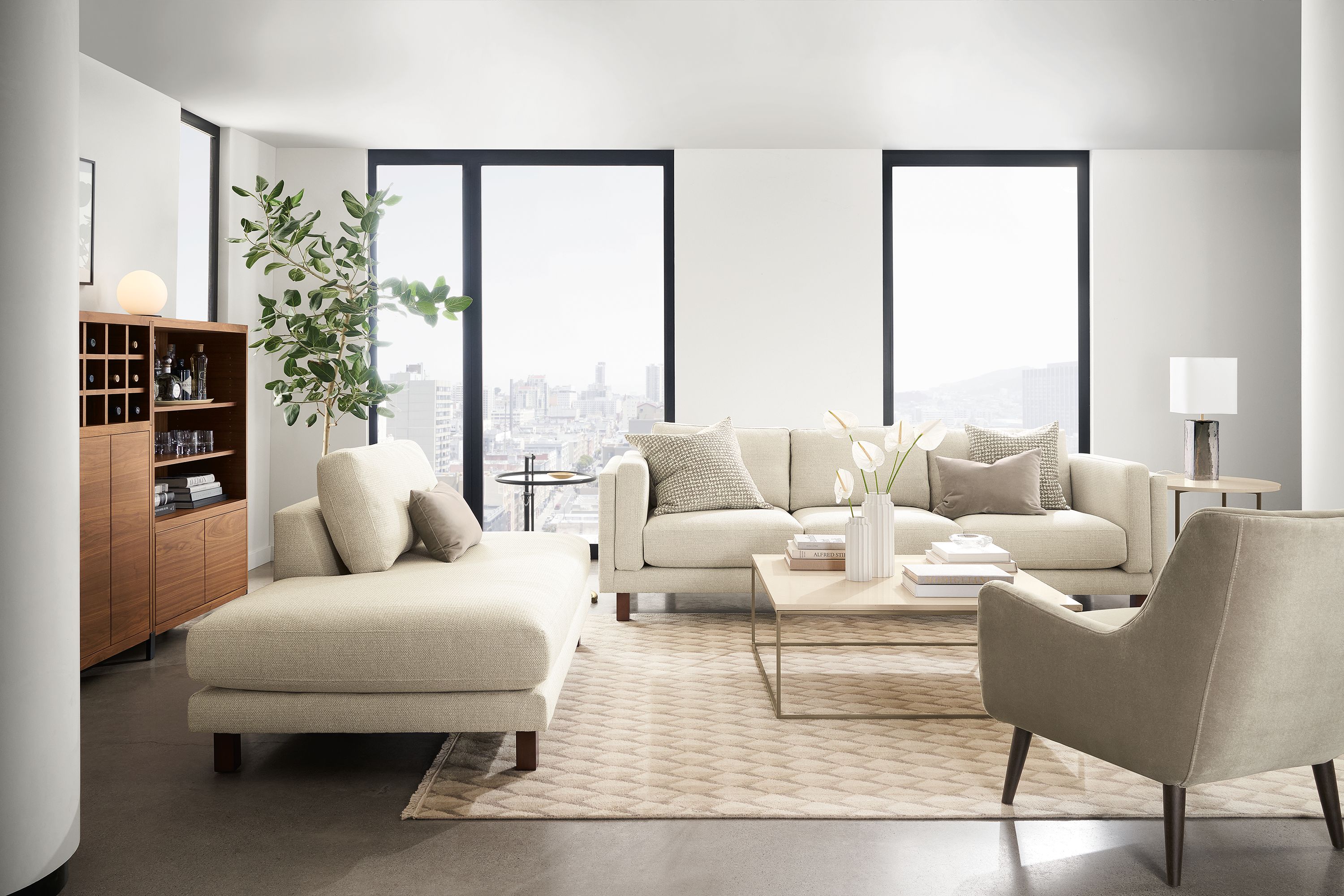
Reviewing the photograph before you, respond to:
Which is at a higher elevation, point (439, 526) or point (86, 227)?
point (86, 227)

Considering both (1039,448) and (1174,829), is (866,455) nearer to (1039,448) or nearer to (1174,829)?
(1174,829)

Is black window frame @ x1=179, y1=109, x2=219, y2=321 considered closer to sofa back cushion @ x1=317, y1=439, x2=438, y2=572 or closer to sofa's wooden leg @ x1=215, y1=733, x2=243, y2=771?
sofa back cushion @ x1=317, y1=439, x2=438, y2=572

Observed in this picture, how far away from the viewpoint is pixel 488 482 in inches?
236

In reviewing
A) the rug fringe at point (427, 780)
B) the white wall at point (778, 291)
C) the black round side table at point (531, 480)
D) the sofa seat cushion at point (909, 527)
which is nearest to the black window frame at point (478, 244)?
the white wall at point (778, 291)

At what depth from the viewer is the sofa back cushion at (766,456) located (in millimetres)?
4906

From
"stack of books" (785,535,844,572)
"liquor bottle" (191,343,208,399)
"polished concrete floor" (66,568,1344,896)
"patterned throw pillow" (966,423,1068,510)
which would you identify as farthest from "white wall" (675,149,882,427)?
"polished concrete floor" (66,568,1344,896)

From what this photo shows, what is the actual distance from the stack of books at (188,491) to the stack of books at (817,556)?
2715mm

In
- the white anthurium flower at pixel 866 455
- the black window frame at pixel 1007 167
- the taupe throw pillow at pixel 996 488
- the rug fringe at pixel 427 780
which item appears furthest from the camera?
the black window frame at pixel 1007 167

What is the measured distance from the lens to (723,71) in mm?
4469

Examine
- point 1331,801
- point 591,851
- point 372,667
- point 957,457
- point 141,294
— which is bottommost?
point 591,851

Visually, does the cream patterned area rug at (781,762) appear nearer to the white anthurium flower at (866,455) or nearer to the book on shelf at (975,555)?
the book on shelf at (975,555)

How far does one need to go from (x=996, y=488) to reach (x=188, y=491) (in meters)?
3.80

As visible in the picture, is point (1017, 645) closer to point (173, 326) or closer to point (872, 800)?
point (872, 800)

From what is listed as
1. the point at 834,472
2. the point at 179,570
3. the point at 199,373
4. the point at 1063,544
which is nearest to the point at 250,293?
the point at 199,373
